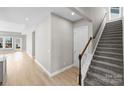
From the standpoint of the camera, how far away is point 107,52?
11.3 ft

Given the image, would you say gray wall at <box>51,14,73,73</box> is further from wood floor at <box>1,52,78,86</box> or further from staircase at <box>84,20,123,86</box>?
staircase at <box>84,20,123,86</box>

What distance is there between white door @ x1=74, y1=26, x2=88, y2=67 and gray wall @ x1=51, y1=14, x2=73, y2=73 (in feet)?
0.73

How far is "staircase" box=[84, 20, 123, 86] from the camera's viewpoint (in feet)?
8.38

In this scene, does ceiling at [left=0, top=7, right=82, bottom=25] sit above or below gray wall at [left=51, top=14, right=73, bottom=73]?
above

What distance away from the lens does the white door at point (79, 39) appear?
445 cm

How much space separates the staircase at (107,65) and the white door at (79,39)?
0.84 meters

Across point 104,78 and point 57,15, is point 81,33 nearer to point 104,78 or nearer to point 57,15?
point 57,15

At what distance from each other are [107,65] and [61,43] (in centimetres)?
205

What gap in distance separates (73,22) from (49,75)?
10.2ft

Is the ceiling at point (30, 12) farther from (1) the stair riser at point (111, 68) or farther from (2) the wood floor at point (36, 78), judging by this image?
(2) the wood floor at point (36, 78)

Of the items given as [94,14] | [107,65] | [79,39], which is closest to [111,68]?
[107,65]

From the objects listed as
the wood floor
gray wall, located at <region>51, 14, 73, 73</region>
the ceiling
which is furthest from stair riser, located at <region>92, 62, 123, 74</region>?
the ceiling
